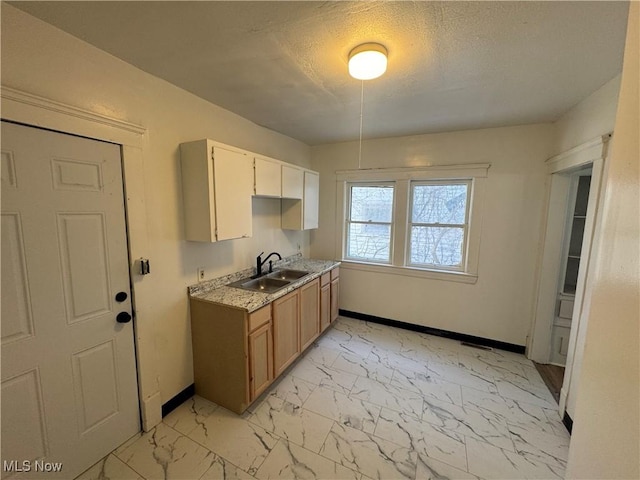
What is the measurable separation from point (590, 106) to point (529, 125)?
0.72m

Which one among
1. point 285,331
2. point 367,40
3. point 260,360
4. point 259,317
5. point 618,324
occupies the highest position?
point 367,40

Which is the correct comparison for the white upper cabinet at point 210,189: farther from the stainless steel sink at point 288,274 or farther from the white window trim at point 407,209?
the white window trim at point 407,209

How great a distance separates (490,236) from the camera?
3.01m

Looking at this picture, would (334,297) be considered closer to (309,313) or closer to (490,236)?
(309,313)

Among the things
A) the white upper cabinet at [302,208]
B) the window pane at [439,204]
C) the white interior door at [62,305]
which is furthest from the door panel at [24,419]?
the window pane at [439,204]

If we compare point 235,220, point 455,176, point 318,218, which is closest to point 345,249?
point 318,218

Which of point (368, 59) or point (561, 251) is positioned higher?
point (368, 59)

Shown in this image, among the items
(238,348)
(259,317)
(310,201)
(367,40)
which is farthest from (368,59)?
(238,348)

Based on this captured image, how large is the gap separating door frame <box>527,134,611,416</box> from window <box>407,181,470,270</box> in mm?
775

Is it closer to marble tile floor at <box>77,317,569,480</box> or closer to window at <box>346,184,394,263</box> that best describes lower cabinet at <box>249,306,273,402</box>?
marble tile floor at <box>77,317,569,480</box>

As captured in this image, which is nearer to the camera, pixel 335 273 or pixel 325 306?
pixel 325 306

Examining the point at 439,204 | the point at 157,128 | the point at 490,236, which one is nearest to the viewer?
the point at 157,128

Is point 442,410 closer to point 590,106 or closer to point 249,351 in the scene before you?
point 249,351

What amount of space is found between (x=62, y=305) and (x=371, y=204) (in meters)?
Answer: 3.18
